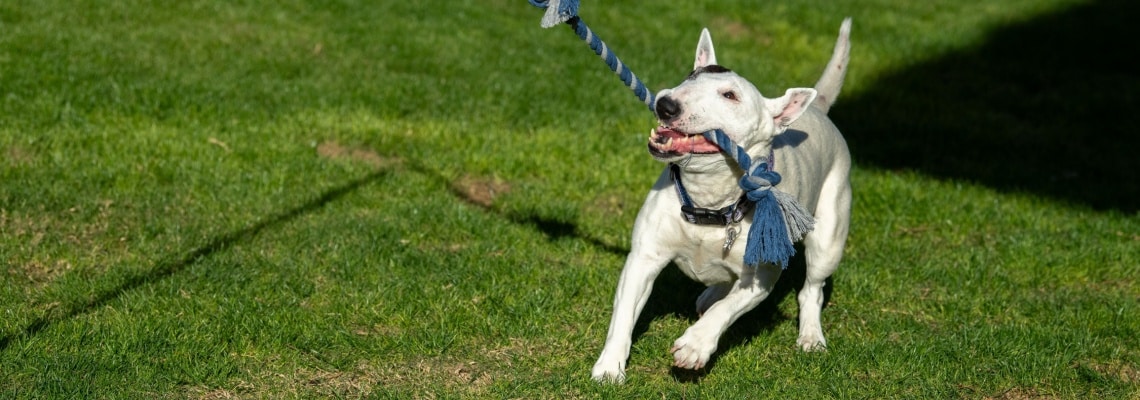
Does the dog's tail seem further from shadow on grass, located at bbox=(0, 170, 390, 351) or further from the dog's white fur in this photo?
shadow on grass, located at bbox=(0, 170, 390, 351)

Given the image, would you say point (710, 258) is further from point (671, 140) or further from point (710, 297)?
point (710, 297)

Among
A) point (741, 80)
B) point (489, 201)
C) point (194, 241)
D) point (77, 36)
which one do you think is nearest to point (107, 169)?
point (194, 241)

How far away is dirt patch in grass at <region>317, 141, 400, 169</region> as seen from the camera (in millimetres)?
9125

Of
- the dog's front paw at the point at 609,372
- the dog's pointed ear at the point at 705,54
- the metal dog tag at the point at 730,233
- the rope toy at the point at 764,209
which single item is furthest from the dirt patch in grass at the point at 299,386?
the dog's pointed ear at the point at 705,54

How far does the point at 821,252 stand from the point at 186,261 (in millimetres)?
3419

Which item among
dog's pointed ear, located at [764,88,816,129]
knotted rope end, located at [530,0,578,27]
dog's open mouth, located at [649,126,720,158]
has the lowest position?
dog's open mouth, located at [649,126,720,158]

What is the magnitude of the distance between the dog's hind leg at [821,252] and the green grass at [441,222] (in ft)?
0.48

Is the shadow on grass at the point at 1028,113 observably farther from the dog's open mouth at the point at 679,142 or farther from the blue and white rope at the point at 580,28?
the dog's open mouth at the point at 679,142

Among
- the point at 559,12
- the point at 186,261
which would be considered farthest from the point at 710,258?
the point at 186,261

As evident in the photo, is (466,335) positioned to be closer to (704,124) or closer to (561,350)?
(561,350)

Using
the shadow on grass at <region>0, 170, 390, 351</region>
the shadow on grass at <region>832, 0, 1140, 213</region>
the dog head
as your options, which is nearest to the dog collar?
the dog head

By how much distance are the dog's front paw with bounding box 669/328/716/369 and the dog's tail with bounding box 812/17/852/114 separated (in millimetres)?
1841

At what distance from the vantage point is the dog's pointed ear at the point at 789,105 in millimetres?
5270

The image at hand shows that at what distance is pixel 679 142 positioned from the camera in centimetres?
505
